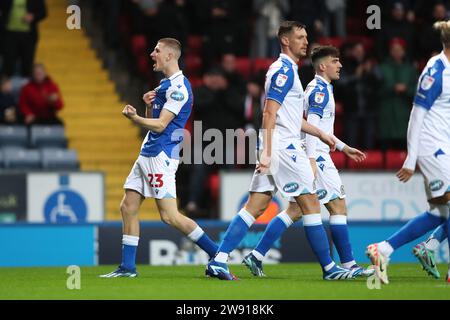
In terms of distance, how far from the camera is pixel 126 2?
1964 centimetres

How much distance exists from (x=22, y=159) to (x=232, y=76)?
3.12 m

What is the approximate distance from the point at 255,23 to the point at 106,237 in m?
5.92

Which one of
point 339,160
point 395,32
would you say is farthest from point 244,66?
point 339,160

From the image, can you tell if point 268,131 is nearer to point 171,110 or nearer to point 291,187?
point 291,187

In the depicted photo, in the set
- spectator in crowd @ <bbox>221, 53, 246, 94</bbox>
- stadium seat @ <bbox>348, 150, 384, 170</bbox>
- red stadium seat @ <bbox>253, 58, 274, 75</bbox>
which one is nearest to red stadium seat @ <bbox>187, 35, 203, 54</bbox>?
red stadium seat @ <bbox>253, 58, 274, 75</bbox>

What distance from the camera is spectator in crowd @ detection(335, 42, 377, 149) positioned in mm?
16906

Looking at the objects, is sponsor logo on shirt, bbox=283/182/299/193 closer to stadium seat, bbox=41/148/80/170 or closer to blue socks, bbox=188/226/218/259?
blue socks, bbox=188/226/218/259

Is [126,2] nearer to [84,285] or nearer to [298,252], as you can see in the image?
[298,252]

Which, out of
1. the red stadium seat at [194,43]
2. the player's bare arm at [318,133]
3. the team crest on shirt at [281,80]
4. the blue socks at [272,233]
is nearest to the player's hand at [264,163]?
the player's bare arm at [318,133]

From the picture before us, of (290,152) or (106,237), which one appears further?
(106,237)

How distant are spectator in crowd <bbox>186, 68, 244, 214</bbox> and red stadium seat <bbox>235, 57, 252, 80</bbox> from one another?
1.69 m

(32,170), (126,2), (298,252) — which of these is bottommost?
(298,252)

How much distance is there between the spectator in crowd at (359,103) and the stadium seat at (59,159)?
3851mm
